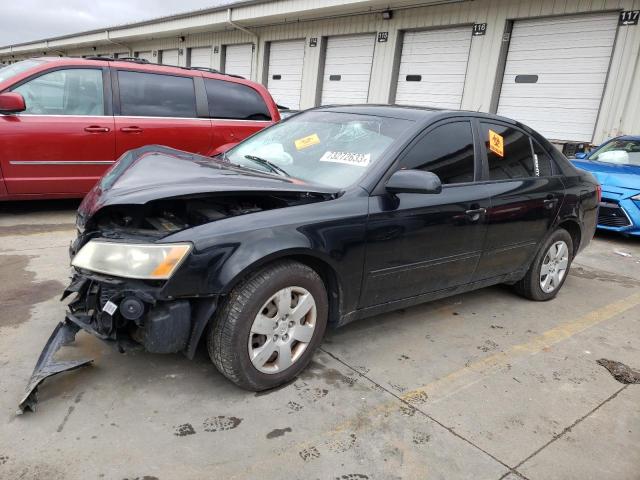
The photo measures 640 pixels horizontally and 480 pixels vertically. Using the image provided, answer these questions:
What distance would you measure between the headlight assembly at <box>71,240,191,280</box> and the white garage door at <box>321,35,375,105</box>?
12056mm

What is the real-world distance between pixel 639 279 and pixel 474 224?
10.4 ft

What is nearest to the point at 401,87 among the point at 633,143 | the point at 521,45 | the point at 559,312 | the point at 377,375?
the point at 521,45

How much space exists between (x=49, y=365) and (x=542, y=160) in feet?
12.6

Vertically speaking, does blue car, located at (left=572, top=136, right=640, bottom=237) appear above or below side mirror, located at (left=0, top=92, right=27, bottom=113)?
below

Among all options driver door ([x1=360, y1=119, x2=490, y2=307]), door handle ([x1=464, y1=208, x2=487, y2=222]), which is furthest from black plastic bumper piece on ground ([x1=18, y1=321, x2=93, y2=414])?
door handle ([x1=464, y1=208, x2=487, y2=222])

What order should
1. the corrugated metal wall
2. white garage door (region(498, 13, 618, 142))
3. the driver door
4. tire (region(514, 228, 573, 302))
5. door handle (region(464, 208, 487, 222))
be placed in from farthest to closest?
white garage door (region(498, 13, 618, 142)), the corrugated metal wall, tire (region(514, 228, 573, 302)), door handle (region(464, 208, 487, 222)), the driver door

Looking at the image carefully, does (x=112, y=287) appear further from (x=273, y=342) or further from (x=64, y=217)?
(x=64, y=217)

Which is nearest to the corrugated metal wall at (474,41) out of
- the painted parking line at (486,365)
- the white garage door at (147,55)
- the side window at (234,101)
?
the side window at (234,101)

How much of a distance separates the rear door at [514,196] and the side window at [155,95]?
3923 millimetres

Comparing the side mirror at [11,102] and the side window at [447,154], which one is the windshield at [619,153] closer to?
the side window at [447,154]

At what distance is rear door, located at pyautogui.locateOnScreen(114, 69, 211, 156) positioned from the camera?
18.9 ft

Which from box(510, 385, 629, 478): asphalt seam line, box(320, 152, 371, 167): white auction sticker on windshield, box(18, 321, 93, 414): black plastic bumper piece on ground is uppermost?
box(320, 152, 371, 167): white auction sticker on windshield

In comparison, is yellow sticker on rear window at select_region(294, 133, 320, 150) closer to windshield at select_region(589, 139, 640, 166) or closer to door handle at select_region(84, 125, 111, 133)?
door handle at select_region(84, 125, 111, 133)

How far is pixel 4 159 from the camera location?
5.15 metres
